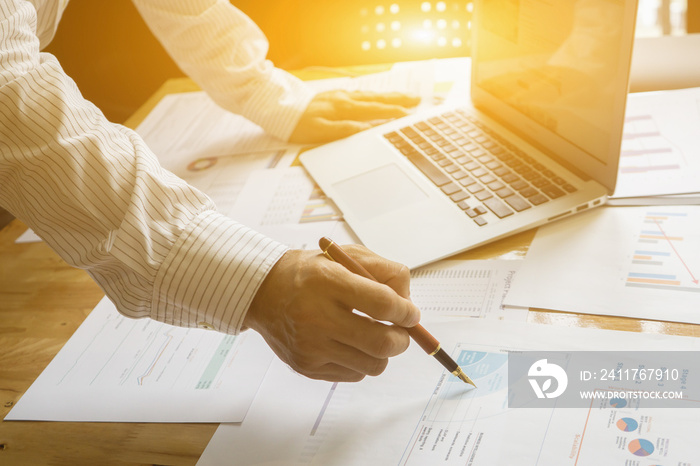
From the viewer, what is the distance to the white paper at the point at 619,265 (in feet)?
2.16

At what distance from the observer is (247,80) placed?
117 centimetres

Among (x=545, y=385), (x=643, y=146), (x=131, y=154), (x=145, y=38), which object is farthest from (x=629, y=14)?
(x=145, y=38)

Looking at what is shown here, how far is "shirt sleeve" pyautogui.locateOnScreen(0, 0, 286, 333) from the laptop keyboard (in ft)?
0.98

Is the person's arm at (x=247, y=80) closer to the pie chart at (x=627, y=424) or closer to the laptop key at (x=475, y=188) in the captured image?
the laptop key at (x=475, y=188)

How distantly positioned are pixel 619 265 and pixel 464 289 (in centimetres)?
17

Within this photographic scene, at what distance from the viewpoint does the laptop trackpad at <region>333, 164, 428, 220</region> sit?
87 cm

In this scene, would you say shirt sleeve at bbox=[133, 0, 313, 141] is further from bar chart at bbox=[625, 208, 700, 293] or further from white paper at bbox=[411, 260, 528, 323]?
bar chart at bbox=[625, 208, 700, 293]

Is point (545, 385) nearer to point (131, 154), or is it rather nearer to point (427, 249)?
point (427, 249)

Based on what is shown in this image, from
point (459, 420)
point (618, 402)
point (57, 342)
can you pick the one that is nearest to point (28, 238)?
point (57, 342)

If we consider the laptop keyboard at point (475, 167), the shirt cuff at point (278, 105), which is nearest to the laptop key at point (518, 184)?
the laptop keyboard at point (475, 167)

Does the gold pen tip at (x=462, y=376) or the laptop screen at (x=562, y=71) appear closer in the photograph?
the gold pen tip at (x=462, y=376)

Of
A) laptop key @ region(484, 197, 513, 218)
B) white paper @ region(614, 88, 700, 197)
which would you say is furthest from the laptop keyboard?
white paper @ region(614, 88, 700, 197)

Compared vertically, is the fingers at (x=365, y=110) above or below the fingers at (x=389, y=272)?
below

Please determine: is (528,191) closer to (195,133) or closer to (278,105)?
(278,105)
